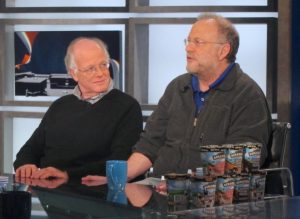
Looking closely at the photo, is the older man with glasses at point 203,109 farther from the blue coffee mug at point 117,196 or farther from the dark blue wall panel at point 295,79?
the dark blue wall panel at point 295,79

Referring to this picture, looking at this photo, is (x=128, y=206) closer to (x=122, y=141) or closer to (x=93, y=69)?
(x=122, y=141)

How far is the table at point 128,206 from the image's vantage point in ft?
8.14

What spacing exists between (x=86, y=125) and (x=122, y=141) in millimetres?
283

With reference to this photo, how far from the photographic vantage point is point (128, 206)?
8.43ft

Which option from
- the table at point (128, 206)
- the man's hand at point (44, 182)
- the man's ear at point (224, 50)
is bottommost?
the man's hand at point (44, 182)

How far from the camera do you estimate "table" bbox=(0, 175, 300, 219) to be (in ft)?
8.14

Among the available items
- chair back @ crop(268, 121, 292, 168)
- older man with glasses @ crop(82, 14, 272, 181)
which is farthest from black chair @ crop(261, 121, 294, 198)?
older man with glasses @ crop(82, 14, 272, 181)

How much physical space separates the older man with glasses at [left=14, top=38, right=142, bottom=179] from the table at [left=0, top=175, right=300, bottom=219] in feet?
3.86

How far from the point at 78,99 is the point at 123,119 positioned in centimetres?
38

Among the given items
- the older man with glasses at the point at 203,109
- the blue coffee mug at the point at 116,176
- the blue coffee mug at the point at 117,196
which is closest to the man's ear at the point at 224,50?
the older man with glasses at the point at 203,109

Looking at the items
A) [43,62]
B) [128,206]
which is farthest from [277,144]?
[43,62]

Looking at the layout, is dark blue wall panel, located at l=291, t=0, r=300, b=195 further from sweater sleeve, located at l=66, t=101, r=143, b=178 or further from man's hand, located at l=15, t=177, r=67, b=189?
man's hand, located at l=15, t=177, r=67, b=189

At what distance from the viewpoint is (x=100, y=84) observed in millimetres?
4426

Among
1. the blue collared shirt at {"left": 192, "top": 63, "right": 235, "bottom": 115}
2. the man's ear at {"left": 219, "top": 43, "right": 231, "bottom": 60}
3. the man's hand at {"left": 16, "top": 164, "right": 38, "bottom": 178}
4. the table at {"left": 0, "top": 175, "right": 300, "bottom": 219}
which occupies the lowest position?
the man's hand at {"left": 16, "top": 164, "right": 38, "bottom": 178}
